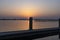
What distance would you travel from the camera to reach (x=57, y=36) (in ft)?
21.4

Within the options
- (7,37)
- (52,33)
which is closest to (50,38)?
(52,33)

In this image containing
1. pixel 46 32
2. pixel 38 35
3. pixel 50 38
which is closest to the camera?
pixel 38 35

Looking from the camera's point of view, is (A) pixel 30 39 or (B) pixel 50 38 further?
(B) pixel 50 38

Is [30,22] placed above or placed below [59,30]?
above

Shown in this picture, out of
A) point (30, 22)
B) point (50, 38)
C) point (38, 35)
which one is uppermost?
point (30, 22)

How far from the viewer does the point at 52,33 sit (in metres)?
5.80

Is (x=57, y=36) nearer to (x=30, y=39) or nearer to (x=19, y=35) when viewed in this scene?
(x=30, y=39)

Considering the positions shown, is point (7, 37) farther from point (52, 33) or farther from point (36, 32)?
point (52, 33)

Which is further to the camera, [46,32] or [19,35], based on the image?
[46,32]

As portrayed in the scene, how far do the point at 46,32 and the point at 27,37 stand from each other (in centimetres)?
122

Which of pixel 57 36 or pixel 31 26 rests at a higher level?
pixel 31 26

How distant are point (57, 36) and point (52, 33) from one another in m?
0.88

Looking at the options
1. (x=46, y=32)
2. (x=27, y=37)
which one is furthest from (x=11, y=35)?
(x=46, y=32)

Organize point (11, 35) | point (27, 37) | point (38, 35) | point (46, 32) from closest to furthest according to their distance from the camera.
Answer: point (11, 35)
point (27, 37)
point (38, 35)
point (46, 32)
